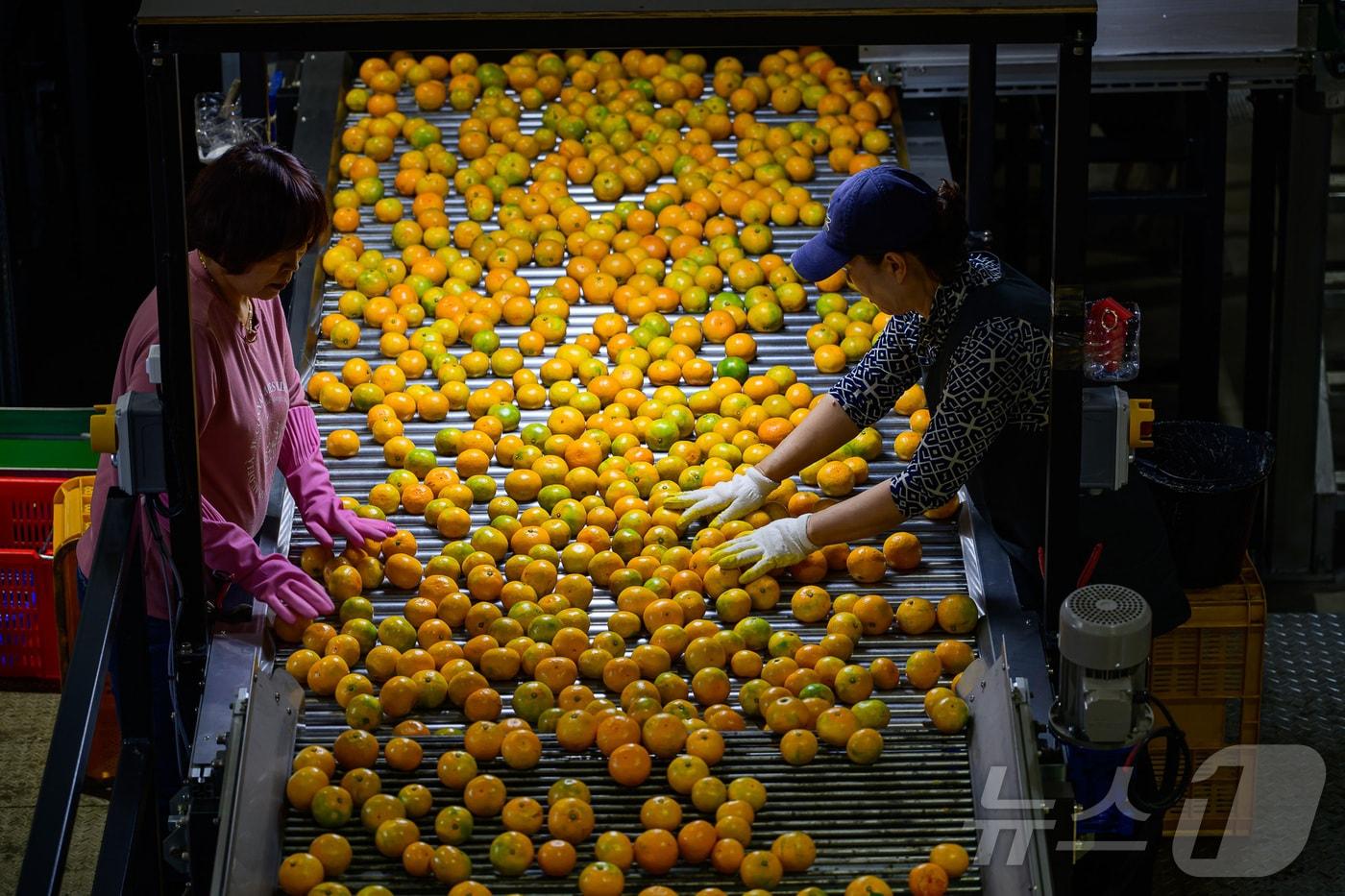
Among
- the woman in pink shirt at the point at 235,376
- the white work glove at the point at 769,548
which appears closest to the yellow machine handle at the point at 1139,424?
the white work glove at the point at 769,548

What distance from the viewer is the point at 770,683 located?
3910 millimetres

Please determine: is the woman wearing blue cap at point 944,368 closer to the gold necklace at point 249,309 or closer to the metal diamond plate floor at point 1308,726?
the gold necklace at point 249,309

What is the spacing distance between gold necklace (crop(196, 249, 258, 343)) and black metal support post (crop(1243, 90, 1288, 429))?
3894mm

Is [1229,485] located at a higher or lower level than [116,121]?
lower

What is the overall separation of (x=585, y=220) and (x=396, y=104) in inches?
43.7

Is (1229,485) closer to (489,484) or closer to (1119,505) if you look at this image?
(1119,505)

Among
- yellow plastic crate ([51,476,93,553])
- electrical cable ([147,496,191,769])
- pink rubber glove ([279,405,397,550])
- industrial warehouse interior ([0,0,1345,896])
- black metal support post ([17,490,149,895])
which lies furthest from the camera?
yellow plastic crate ([51,476,93,553])

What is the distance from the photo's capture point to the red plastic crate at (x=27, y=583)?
6102 mm

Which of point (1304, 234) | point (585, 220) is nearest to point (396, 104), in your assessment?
point (585, 220)

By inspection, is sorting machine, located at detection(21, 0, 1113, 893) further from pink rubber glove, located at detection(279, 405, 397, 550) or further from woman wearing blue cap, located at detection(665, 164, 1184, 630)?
pink rubber glove, located at detection(279, 405, 397, 550)

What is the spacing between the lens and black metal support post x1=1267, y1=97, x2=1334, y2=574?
6.49 metres

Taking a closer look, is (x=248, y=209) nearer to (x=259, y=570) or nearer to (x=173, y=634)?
(x=259, y=570)

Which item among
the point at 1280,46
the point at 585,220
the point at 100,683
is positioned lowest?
the point at 100,683

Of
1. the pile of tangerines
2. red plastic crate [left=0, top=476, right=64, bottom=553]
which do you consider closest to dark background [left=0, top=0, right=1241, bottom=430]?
red plastic crate [left=0, top=476, right=64, bottom=553]
